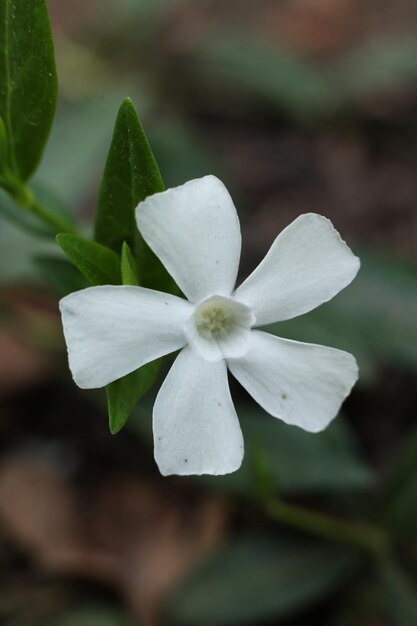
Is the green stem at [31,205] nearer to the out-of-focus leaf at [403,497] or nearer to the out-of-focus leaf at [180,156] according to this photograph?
the out-of-focus leaf at [403,497]

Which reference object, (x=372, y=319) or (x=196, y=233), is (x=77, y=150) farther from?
(x=196, y=233)

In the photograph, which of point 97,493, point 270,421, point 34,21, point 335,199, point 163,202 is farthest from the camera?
point 335,199

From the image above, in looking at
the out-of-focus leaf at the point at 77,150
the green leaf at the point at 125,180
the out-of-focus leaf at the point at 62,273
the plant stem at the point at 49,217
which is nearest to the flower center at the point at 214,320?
the green leaf at the point at 125,180

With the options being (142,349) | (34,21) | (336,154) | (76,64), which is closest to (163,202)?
(142,349)

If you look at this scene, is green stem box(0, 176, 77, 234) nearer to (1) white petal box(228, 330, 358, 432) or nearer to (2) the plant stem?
(2) the plant stem

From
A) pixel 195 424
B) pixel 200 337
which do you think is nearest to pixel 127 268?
pixel 200 337

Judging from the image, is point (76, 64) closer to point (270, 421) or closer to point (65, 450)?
point (65, 450)
